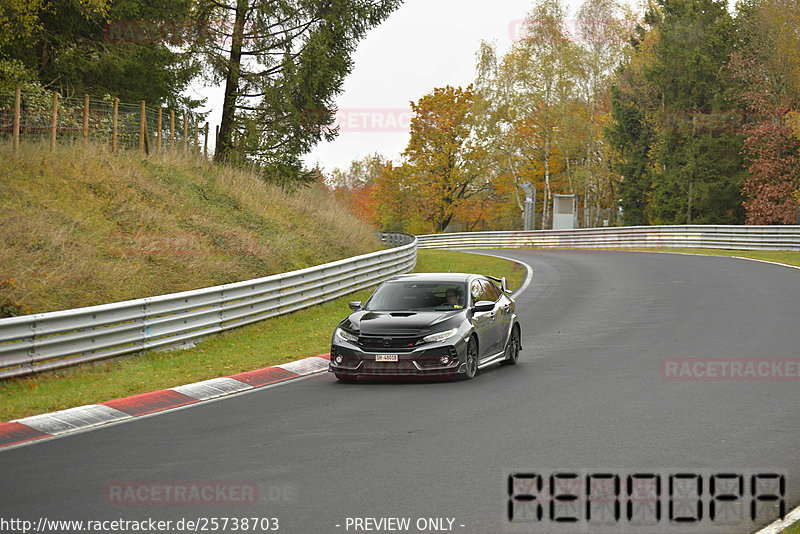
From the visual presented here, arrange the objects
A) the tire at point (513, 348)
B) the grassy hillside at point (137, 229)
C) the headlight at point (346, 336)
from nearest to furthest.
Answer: the headlight at point (346, 336) → the tire at point (513, 348) → the grassy hillside at point (137, 229)

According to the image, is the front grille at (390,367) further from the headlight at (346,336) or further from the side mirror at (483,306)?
Answer: the side mirror at (483,306)

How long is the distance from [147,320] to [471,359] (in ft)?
18.2

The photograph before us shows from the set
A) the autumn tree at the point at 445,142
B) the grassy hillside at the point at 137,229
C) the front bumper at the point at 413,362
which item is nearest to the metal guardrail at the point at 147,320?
the grassy hillside at the point at 137,229

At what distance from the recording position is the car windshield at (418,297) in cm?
1345

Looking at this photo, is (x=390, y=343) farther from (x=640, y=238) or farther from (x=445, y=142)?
(x=445, y=142)

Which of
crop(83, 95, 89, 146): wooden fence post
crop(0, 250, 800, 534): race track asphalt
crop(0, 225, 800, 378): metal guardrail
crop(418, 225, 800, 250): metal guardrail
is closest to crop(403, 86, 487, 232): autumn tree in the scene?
crop(418, 225, 800, 250): metal guardrail

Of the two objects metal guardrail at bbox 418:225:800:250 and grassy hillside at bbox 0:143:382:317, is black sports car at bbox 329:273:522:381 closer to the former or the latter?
grassy hillside at bbox 0:143:382:317

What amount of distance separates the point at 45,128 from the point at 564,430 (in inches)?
791

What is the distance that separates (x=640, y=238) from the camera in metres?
50.9

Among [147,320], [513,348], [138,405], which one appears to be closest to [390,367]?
[513,348]

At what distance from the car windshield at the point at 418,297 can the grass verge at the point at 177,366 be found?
1973mm

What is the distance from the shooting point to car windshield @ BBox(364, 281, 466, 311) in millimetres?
13445

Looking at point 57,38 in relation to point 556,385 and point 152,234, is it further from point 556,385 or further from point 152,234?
point 556,385

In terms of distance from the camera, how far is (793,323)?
17.9 metres
